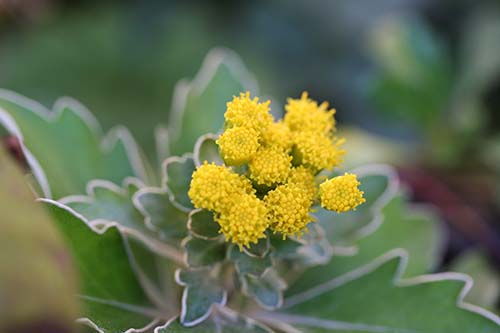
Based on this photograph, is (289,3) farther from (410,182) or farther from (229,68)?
(229,68)

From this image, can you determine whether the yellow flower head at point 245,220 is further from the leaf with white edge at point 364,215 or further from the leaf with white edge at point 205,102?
the leaf with white edge at point 205,102

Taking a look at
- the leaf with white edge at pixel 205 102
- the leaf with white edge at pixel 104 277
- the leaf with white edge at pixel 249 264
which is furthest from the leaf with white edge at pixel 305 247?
the leaf with white edge at pixel 205 102

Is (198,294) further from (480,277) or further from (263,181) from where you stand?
(480,277)

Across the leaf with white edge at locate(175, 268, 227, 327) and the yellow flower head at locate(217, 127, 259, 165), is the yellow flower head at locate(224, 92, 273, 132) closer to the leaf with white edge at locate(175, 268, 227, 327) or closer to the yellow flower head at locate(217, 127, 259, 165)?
the yellow flower head at locate(217, 127, 259, 165)

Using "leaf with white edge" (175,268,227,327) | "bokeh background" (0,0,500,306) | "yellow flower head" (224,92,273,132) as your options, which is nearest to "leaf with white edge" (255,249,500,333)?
"leaf with white edge" (175,268,227,327)

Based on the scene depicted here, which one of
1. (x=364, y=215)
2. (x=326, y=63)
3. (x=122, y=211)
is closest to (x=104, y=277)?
(x=122, y=211)
